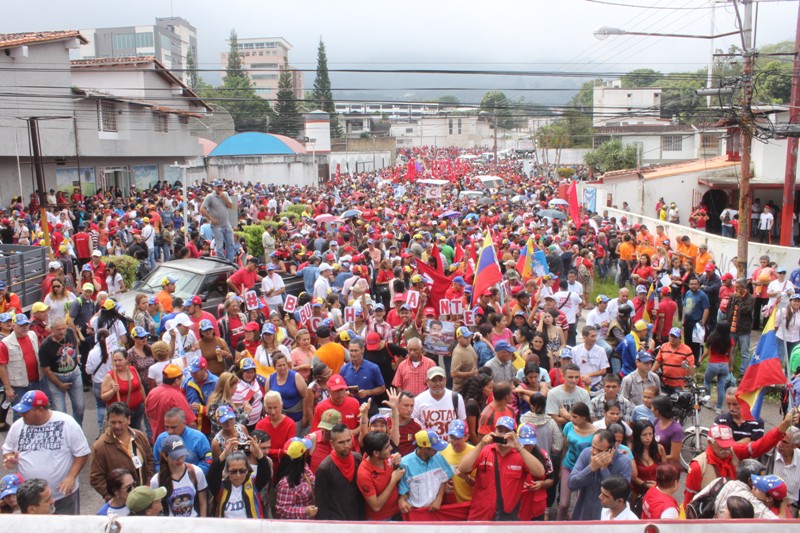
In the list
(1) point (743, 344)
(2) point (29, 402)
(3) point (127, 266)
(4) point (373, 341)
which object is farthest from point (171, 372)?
(3) point (127, 266)

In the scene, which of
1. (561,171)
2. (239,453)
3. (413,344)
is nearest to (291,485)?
(239,453)

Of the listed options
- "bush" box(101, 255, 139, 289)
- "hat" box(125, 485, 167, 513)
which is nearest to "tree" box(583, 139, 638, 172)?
"bush" box(101, 255, 139, 289)

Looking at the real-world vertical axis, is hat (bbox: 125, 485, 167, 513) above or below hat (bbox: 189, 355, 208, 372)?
below

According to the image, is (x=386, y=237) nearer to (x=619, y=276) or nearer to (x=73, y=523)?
(x=619, y=276)

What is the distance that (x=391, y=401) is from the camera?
6.60 meters

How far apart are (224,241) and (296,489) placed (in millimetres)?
12838

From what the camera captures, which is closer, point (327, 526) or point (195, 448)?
point (327, 526)

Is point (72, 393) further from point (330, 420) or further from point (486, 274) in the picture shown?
point (486, 274)

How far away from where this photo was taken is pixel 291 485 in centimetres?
573

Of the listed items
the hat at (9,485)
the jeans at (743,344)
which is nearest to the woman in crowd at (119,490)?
the hat at (9,485)

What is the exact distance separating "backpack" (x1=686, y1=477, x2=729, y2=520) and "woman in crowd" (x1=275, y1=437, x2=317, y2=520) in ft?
9.26

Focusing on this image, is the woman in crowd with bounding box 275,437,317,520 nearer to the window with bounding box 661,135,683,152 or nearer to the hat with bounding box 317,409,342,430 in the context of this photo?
the hat with bounding box 317,409,342,430

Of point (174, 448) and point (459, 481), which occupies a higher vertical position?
point (174, 448)

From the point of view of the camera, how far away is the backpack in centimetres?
543
